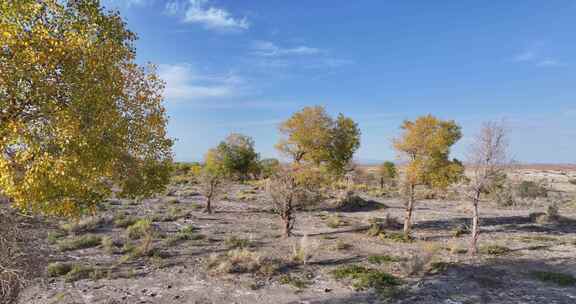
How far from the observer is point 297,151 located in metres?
19.3

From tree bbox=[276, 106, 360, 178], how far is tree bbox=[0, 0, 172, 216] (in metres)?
12.3

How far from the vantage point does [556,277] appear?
12242 millimetres

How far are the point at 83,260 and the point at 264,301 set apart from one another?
326 inches

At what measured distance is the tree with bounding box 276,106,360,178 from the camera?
18766 mm

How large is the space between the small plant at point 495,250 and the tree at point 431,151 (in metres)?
3.82

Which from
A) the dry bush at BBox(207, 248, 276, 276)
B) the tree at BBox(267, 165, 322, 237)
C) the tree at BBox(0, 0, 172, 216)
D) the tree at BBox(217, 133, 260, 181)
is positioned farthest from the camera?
the tree at BBox(217, 133, 260, 181)

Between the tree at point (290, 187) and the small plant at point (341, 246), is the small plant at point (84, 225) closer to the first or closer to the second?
the tree at point (290, 187)

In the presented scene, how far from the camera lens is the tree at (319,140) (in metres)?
18.8

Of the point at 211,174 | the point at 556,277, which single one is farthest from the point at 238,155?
the point at 556,277

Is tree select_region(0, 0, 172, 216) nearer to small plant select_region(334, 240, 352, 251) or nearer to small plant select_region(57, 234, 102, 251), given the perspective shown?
small plant select_region(57, 234, 102, 251)

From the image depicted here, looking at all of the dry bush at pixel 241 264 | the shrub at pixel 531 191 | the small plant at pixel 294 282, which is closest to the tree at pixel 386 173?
the shrub at pixel 531 191

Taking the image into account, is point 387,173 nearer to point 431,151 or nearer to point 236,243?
point 431,151

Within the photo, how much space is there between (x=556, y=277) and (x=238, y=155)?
26.4 m

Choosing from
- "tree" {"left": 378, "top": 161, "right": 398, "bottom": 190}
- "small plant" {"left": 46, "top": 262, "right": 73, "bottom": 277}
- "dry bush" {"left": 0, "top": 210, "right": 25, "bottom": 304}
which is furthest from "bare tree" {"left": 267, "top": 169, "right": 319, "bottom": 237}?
"tree" {"left": 378, "top": 161, "right": 398, "bottom": 190}
